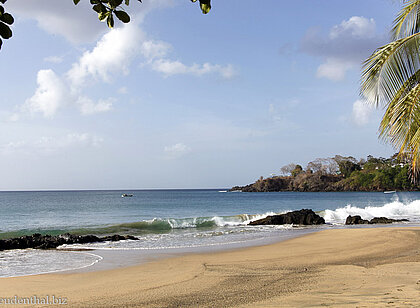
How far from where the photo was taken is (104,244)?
→ 52.6 ft

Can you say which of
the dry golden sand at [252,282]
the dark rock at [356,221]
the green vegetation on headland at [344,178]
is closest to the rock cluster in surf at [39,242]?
the dry golden sand at [252,282]

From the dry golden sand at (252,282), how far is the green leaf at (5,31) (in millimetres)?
4993

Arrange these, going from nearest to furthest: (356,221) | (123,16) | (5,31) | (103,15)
Result: (5,31) → (123,16) → (103,15) → (356,221)

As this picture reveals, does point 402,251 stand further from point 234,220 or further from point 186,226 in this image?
point 234,220

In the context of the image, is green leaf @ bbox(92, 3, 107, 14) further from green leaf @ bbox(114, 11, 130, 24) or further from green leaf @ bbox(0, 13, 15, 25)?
green leaf @ bbox(0, 13, 15, 25)

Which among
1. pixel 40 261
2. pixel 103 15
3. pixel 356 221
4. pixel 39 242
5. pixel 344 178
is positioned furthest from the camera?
pixel 344 178

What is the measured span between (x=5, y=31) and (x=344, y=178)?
12561 cm

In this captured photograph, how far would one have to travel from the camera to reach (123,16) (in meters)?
2.46

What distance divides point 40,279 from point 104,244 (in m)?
7.77

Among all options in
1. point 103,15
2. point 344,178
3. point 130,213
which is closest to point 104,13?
point 103,15

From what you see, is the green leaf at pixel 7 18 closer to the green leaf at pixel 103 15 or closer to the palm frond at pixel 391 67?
the green leaf at pixel 103 15

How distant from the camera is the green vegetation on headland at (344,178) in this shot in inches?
4222

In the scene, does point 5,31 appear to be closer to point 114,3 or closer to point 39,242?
point 114,3

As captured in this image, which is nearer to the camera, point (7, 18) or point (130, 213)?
point (7, 18)
